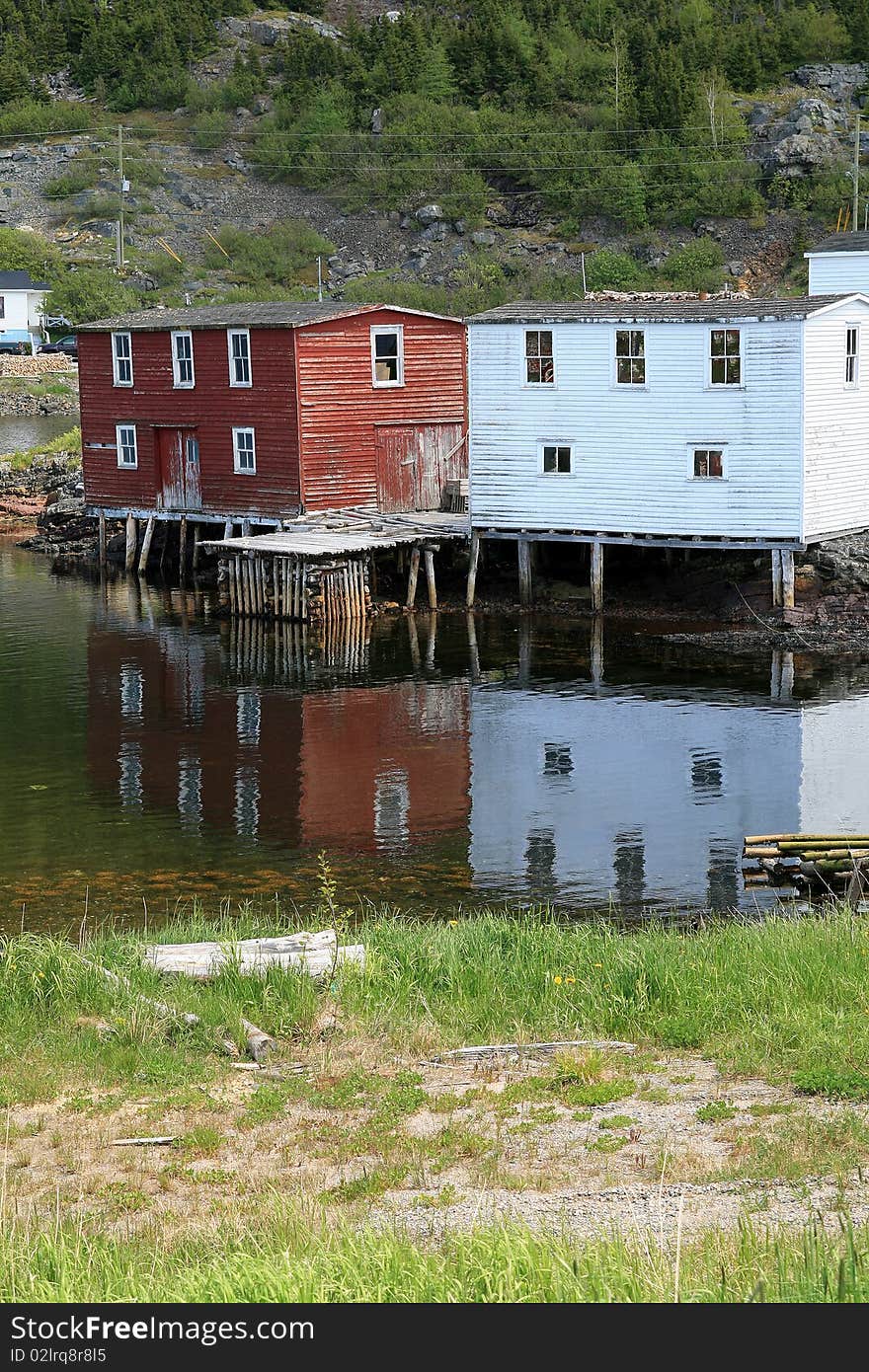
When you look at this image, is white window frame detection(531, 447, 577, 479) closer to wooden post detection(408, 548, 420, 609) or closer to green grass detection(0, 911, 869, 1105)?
wooden post detection(408, 548, 420, 609)

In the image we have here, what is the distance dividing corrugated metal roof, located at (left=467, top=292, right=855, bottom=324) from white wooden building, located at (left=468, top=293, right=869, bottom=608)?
0.04m

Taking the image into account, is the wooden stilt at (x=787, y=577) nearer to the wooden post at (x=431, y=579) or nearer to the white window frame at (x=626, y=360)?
the white window frame at (x=626, y=360)

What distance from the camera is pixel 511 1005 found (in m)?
14.4

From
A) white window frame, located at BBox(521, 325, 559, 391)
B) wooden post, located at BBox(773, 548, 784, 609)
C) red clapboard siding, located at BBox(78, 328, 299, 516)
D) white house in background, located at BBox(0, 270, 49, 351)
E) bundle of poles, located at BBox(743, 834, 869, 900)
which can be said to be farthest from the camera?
white house in background, located at BBox(0, 270, 49, 351)

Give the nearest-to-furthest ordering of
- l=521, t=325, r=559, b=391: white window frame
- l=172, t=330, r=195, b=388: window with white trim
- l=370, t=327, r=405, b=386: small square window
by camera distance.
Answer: l=521, t=325, r=559, b=391: white window frame < l=370, t=327, r=405, b=386: small square window < l=172, t=330, r=195, b=388: window with white trim

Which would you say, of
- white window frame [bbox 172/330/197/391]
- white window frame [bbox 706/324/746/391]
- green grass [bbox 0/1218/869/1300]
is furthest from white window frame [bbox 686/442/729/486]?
green grass [bbox 0/1218/869/1300]

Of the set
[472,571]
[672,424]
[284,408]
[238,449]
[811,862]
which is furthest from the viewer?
[238,449]

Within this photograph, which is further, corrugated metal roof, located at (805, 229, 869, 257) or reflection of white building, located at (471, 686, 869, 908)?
corrugated metal roof, located at (805, 229, 869, 257)

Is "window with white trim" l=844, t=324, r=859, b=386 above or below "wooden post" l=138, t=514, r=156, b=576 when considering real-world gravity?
above

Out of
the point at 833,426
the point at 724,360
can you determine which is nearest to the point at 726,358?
the point at 724,360

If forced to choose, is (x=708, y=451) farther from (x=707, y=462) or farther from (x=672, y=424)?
(x=672, y=424)

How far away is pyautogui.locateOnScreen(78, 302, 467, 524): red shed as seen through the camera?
43719mm

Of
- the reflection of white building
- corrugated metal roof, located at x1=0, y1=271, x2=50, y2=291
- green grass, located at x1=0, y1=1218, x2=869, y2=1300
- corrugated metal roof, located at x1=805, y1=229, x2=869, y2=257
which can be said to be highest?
corrugated metal roof, located at x1=0, y1=271, x2=50, y2=291

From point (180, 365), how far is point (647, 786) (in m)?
24.5
